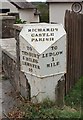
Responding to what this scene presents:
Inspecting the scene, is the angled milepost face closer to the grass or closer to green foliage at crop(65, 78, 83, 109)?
the grass

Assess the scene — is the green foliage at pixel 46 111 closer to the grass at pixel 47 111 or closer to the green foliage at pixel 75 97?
the grass at pixel 47 111

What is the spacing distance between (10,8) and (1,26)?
16283 millimetres

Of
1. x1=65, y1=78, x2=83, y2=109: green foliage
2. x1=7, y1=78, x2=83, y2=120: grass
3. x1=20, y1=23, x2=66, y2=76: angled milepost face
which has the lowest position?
x1=65, y1=78, x2=83, y2=109: green foliage

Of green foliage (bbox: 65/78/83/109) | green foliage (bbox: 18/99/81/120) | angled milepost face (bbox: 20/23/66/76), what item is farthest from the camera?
green foliage (bbox: 65/78/83/109)

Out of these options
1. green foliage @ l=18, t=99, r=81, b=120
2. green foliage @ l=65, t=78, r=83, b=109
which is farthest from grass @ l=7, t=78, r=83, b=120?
green foliage @ l=65, t=78, r=83, b=109

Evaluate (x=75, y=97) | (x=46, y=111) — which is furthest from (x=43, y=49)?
(x=75, y=97)

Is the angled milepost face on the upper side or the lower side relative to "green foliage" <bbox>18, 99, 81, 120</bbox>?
upper

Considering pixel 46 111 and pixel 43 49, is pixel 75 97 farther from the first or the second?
pixel 43 49

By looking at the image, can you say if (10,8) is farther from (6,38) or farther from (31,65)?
(31,65)

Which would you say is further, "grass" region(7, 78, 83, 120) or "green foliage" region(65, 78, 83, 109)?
"green foliage" region(65, 78, 83, 109)

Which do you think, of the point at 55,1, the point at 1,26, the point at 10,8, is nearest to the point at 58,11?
the point at 55,1

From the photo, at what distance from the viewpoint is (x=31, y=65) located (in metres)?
5.80

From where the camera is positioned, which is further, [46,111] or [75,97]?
[75,97]

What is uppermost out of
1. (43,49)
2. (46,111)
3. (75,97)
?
(43,49)
